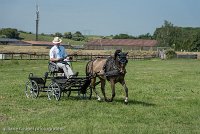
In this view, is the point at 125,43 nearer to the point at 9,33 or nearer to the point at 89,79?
the point at 9,33

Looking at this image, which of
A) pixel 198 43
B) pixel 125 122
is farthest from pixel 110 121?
pixel 198 43

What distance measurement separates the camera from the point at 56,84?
53.1 ft

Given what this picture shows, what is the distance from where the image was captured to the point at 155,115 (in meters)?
13.1

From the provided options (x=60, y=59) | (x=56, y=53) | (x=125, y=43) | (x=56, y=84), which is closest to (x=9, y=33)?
(x=125, y=43)

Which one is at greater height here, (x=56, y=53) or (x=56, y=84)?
(x=56, y=53)

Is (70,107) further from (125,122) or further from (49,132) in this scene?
(49,132)

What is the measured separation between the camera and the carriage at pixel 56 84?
16.2m

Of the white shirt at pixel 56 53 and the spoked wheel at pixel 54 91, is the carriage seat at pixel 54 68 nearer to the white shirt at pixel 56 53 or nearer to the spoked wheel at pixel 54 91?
the white shirt at pixel 56 53

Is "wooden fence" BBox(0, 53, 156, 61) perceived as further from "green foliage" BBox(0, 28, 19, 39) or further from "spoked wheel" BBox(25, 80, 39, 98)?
"green foliage" BBox(0, 28, 19, 39)

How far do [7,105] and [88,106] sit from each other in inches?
101

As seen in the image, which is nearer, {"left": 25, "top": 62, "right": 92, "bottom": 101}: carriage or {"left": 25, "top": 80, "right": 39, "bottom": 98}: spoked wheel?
{"left": 25, "top": 62, "right": 92, "bottom": 101}: carriage

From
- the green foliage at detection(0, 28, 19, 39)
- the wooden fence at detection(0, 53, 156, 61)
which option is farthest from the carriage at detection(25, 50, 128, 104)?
the green foliage at detection(0, 28, 19, 39)

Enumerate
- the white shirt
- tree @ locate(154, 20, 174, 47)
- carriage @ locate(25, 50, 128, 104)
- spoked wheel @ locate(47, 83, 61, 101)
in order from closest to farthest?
1. carriage @ locate(25, 50, 128, 104)
2. spoked wheel @ locate(47, 83, 61, 101)
3. the white shirt
4. tree @ locate(154, 20, 174, 47)

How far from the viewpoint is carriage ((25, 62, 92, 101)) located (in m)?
16.2
